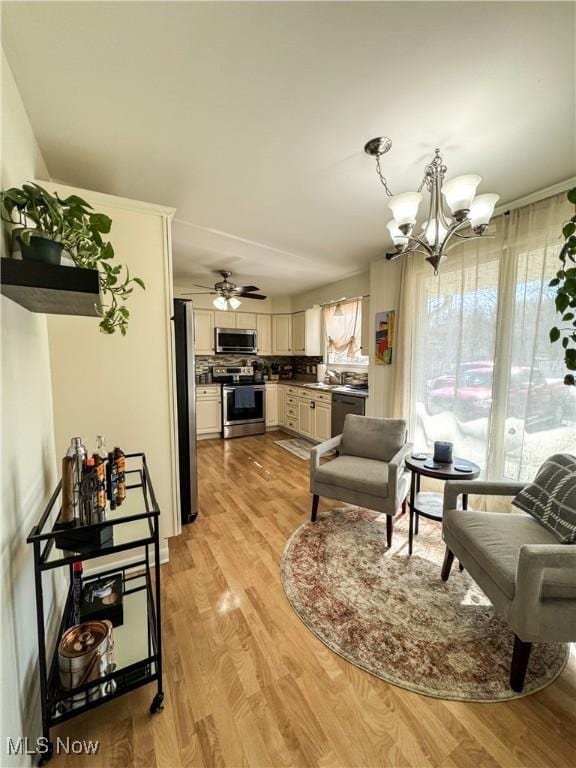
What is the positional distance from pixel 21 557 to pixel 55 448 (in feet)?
2.90

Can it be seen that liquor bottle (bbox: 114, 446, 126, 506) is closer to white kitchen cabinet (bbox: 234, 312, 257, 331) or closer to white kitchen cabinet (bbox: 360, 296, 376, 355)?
white kitchen cabinet (bbox: 360, 296, 376, 355)

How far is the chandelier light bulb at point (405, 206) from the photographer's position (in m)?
1.54

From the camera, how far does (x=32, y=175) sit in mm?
1503

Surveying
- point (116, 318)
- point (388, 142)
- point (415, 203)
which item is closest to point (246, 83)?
point (388, 142)

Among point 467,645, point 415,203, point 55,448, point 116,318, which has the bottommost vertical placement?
point 467,645

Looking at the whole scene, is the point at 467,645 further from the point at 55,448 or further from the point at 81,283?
the point at 55,448

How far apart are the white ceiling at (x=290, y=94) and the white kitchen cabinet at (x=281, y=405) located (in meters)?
3.53

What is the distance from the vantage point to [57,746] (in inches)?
42.3

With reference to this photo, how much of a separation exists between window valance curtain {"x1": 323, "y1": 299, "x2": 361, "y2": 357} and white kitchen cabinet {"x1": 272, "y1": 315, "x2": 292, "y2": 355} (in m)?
0.83

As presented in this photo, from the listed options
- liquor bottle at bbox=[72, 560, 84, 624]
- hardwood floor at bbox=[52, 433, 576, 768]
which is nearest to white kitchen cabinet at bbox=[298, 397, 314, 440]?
hardwood floor at bbox=[52, 433, 576, 768]

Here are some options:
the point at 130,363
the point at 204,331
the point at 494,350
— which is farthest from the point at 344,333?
the point at 130,363

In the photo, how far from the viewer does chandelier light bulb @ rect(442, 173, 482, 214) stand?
144 cm

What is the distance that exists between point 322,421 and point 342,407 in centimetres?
47

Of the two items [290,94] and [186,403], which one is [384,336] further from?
[290,94]
